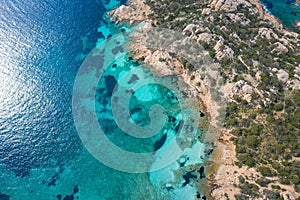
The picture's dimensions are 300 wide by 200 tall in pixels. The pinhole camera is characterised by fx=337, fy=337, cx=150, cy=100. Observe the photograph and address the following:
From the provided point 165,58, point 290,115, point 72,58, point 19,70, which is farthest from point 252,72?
point 19,70

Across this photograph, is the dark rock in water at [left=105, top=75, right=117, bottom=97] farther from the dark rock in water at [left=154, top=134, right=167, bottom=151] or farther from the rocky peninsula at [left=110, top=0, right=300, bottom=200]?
the dark rock in water at [left=154, top=134, right=167, bottom=151]

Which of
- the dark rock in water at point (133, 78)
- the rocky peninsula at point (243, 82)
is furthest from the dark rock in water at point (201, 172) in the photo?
the dark rock in water at point (133, 78)

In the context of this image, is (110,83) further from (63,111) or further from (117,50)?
(63,111)

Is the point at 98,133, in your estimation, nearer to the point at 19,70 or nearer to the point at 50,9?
the point at 19,70

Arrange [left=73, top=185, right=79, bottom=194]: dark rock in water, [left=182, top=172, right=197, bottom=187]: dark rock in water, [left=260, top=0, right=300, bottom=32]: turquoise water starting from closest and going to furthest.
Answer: [left=73, top=185, right=79, bottom=194]: dark rock in water < [left=182, top=172, right=197, bottom=187]: dark rock in water < [left=260, top=0, right=300, bottom=32]: turquoise water

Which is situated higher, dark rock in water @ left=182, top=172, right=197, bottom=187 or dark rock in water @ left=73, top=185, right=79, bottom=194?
dark rock in water @ left=182, top=172, right=197, bottom=187

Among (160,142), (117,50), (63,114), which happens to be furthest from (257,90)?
(63,114)

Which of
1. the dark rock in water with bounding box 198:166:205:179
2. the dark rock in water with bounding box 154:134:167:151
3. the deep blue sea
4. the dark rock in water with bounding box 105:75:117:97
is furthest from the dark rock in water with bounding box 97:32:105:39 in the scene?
the dark rock in water with bounding box 198:166:205:179
